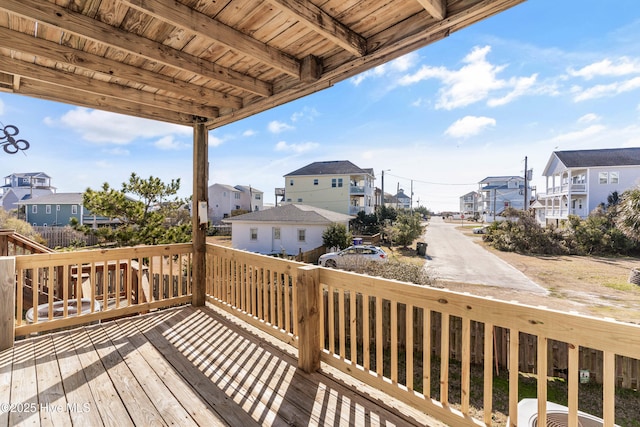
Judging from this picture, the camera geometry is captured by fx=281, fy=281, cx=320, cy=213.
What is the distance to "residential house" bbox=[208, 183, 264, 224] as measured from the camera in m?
31.3

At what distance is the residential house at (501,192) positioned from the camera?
38469mm

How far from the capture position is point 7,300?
101 inches

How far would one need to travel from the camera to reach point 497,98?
13.9 meters

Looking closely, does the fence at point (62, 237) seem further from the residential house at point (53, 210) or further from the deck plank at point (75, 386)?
the deck plank at point (75, 386)

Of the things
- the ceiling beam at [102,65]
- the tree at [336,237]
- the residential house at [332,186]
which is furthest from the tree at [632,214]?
the residential house at [332,186]

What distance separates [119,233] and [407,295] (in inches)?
356

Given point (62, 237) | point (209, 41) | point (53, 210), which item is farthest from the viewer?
point (53, 210)

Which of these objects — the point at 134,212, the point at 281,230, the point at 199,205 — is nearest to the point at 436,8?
the point at 199,205

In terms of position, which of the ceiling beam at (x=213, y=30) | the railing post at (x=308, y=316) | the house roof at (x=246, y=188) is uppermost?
the house roof at (x=246, y=188)

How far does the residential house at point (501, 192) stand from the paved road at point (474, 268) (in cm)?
2686

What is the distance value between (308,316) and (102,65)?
2718mm

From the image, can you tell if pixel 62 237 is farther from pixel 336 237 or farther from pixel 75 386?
pixel 75 386

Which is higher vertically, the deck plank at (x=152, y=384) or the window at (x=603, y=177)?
the window at (x=603, y=177)

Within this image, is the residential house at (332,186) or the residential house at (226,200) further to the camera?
the residential house at (226,200)
